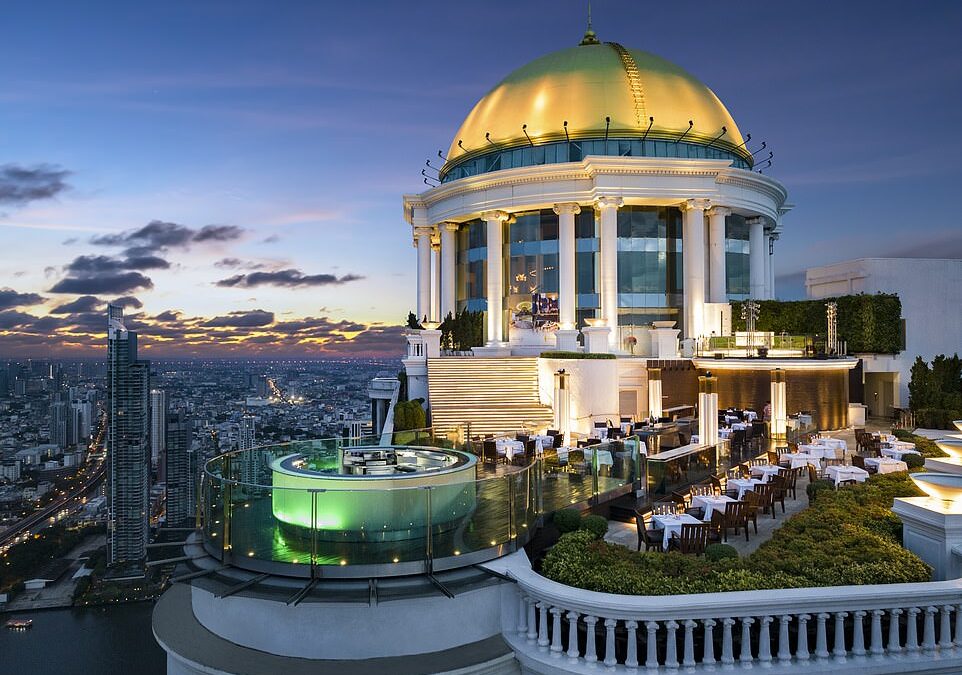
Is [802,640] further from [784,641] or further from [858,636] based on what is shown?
[858,636]

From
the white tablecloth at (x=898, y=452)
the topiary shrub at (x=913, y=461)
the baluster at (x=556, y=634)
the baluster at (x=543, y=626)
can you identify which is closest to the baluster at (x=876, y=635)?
the baluster at (x=556, y=634)

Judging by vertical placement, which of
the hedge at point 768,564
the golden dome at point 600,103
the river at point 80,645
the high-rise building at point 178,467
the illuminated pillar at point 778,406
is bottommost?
the river at point 80,645

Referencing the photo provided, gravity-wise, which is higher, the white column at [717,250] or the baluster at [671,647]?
the white column at [717,250]

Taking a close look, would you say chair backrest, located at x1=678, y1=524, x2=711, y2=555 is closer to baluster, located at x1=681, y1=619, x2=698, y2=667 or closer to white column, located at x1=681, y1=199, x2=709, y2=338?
baluster, located at x1=681, y1=619, x2=698, y2=667

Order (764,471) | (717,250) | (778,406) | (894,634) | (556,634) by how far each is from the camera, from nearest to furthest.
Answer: (894,634), (556,634), (764,471), (778,406), (717,250)

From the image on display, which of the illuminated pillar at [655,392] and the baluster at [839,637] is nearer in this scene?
the baluster at [839,637]

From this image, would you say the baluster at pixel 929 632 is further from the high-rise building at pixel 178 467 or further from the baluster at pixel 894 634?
the high-rise building at pixel 178 467

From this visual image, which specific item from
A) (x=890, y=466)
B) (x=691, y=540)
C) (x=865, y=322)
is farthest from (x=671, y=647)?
(x=865, y=322)

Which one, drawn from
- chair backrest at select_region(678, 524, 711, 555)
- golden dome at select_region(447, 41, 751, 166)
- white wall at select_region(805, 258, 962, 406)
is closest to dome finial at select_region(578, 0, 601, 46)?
golden dome at select_region(447, 41, 751, 166)

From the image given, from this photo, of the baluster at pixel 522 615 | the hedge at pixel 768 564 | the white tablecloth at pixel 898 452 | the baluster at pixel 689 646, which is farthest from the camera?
the white tablecloth at pixel 898 452
